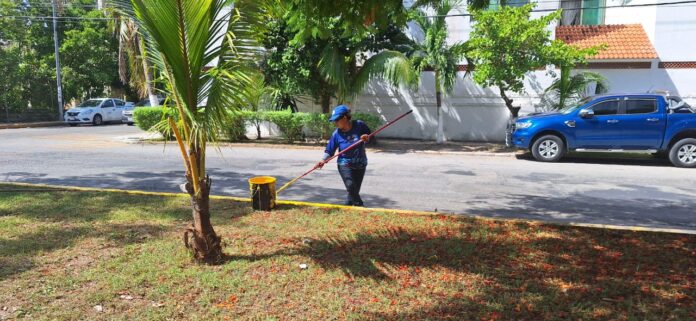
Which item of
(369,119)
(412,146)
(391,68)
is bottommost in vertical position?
(412,146)

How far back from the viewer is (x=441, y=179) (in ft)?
31.9

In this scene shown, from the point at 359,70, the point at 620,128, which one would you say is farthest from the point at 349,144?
the point at 359,70

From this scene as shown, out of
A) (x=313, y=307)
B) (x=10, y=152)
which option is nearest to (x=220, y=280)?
(x=313, y=307)

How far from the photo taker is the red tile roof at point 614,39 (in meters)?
15.3

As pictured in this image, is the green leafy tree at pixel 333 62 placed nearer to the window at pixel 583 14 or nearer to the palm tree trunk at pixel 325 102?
the palm tree trunk at pixel 325 102

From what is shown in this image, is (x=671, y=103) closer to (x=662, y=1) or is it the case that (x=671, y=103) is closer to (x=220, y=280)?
(x=662, y=1)

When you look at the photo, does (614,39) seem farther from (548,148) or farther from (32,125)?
(32,125)

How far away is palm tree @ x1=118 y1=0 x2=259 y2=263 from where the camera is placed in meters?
3.65

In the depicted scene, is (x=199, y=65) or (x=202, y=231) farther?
(x=202, y=231)

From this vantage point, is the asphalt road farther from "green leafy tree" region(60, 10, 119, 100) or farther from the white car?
"green leafy tree" region(60, 10, 119, 100)

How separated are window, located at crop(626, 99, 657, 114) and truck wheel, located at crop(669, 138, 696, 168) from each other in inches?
39.3

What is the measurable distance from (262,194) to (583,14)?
16.6 m

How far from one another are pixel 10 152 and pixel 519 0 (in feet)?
53.2

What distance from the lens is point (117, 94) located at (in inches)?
1280
